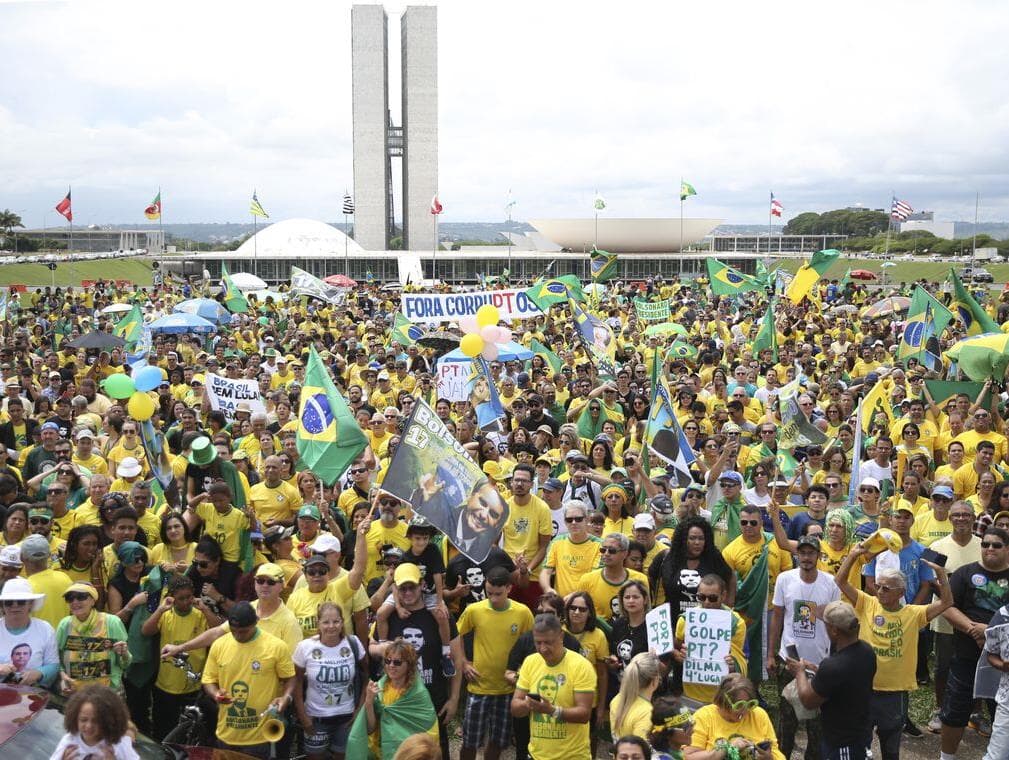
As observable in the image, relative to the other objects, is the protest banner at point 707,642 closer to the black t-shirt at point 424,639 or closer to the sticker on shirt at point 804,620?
the sticker on shirt at point 804,620

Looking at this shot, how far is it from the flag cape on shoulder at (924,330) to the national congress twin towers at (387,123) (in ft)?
269

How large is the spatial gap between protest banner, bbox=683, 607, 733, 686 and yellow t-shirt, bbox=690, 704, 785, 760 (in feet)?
2.55

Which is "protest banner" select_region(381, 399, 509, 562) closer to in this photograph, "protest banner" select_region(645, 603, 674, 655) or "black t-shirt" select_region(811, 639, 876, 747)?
"protest banner" select_region(645, 603, 674, 655)

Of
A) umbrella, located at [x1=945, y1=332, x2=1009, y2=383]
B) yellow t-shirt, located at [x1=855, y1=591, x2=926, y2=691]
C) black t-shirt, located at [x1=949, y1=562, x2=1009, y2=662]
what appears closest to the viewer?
yellow t-shirt, located at [x1=855, y1=591, x2=926, y2=691]

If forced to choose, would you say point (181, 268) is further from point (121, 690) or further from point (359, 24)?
point (121, 690)

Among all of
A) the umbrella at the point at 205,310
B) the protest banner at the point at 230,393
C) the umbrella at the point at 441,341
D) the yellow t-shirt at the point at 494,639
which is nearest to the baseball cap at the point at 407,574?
the yellow t-shirt at the point at 494,639

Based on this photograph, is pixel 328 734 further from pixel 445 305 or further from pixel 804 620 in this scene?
pixel 445 305

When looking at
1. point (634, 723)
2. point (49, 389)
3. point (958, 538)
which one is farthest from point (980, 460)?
point (49, 389)

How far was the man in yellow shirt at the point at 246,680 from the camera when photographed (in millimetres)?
5363

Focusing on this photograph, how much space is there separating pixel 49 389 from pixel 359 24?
86.7 metres

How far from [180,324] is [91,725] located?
593 inches

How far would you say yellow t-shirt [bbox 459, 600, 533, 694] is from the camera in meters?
5.81

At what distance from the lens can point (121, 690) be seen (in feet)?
18.9

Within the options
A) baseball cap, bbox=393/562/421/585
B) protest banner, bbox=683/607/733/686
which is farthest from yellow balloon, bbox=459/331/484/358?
protest banner, bbox=683/607/733/686
